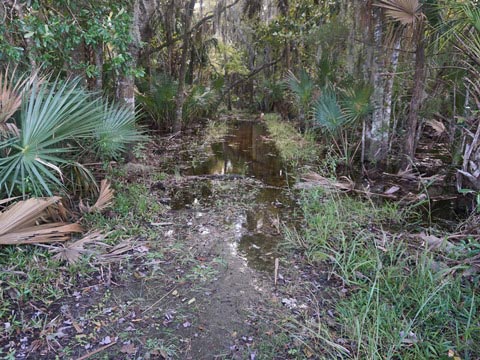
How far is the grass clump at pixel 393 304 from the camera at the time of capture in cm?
202

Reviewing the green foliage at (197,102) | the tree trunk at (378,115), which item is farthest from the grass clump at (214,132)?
the tree trunk at (378,115)

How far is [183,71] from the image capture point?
897 centimetres

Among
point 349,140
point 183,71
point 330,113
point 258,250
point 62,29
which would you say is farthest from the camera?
point 183,71

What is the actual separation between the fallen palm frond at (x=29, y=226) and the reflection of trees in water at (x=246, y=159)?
336cm

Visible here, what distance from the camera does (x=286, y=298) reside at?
2686mm

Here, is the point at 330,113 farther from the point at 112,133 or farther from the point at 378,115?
the point at 112,133

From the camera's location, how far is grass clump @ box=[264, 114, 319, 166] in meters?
6.97

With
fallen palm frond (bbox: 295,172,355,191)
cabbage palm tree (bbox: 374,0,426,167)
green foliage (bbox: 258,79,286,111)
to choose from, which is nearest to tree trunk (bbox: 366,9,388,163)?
cabbage palm tree (bbox: 374,0,426,167)

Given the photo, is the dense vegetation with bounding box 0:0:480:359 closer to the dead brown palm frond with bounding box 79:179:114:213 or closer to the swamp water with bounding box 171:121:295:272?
the dead brown palm frond with bounding box 79:179:114:213

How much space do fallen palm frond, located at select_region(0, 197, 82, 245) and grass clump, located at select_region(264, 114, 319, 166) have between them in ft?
14.6

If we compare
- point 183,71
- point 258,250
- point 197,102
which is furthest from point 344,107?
point 197,102

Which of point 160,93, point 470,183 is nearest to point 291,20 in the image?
point 160,93

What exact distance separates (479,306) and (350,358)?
1.02 m

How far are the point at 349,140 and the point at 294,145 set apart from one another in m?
1.43
